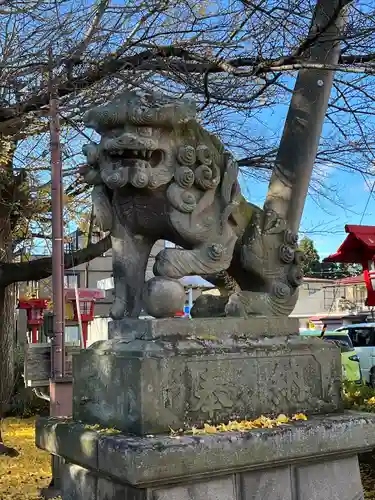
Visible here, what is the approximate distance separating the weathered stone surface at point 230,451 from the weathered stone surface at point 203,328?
0.48 m

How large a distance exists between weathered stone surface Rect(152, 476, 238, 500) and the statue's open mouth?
1.49m

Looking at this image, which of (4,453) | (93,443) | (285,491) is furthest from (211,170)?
(4,453)

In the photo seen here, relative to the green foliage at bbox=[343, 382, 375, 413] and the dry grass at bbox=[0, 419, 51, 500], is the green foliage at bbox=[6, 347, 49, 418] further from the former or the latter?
the green foliage at bbox=[343, 382, 375, 413]

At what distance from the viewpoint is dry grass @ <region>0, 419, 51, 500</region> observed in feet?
18.6

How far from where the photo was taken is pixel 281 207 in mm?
3303

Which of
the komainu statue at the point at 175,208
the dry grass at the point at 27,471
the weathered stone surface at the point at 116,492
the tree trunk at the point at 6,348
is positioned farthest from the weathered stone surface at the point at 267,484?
the tree trunk at the point at 6,348

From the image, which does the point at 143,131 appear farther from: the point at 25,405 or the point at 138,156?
the point at 25,405

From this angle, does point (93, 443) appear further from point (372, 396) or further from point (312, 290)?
point (312, 290)

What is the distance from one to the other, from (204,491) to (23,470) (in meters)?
4.96

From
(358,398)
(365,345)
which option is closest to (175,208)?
(358,398)

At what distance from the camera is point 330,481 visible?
107 inches

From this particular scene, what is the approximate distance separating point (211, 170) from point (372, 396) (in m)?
4.26

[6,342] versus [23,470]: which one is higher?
[6,342]

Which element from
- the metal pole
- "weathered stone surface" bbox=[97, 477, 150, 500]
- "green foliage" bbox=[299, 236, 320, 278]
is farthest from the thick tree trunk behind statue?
"weathered stone surface" bbox=[97, 477, 150, 500]
